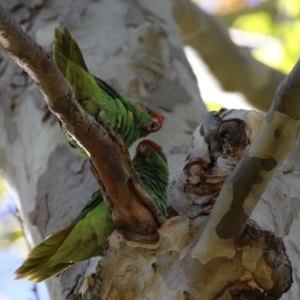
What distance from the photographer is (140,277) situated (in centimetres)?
90

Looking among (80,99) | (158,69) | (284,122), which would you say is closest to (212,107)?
(158,69)

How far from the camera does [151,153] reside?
128 centimetres

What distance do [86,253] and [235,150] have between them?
0.34 m

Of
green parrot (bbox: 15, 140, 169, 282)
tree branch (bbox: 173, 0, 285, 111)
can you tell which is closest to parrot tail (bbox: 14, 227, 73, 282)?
green parrot (bbox: 15, 140, 169, 282)

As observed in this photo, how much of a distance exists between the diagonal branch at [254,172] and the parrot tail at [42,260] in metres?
0.28

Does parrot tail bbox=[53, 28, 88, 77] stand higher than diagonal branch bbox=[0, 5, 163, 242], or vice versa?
parrot tail bbox=[53, 28, 88, 77]

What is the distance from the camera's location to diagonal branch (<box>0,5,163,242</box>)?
69 centimetres

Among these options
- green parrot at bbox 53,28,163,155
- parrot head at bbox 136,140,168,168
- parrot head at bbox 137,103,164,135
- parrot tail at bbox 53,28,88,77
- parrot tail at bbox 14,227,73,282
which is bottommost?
parrot tail at bbox 14,227,73,282

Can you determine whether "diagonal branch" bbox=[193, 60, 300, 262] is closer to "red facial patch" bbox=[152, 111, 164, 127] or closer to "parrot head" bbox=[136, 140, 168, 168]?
"parrot head" bbox=[136, 140, 168, 168]

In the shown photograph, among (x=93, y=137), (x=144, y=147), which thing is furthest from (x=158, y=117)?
(x=93, y=137)

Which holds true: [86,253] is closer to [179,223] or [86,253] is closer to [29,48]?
[179,223]

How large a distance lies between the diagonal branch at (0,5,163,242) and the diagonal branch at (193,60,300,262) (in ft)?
0.35

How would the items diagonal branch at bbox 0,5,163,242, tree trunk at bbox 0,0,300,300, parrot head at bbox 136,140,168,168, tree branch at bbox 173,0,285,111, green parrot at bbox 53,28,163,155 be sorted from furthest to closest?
tree branch at bbox 173,0,285,111 < parrot head at bbox 136,140,168,168 < green parrot at bbox 53,28,163,155 < tree trunk at bbox 0,0,300,300 < diagonal branch at bbox 0,5,163,242

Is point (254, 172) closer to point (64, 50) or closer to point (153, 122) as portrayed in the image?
point (64, 50)
